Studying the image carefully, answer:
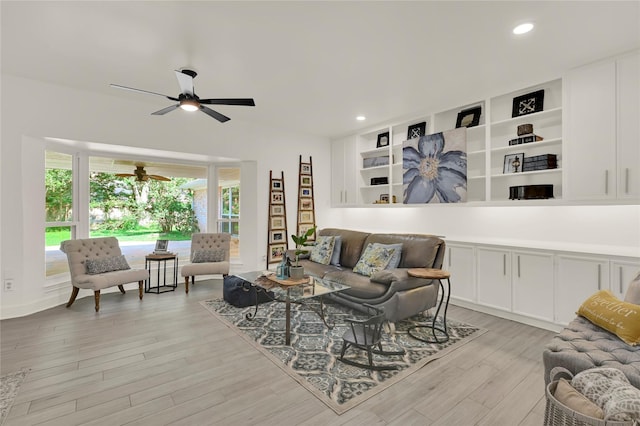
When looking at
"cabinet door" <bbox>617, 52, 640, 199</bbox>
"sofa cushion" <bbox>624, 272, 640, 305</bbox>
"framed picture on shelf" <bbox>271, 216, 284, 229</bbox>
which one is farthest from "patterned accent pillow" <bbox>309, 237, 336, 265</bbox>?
"cabinet door" <bbox>617, 52, 640, 199</bbox>

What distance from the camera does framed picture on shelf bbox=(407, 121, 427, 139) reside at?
16.3 feet

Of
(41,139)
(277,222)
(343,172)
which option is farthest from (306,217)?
(41,139)

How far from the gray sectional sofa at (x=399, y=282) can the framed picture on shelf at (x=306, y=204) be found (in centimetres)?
210

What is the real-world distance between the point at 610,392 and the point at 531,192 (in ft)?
9.74

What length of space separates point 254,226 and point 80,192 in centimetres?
273

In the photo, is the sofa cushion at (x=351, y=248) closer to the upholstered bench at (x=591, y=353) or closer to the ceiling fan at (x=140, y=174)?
the upholstered bench at (x=591, y=353)

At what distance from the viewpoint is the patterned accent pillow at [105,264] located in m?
4.04

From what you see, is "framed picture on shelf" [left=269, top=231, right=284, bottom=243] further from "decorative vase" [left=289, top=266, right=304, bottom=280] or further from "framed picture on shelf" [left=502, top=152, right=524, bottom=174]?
"framed picture on shelf" [left=502, top=152, right=524, bottom=174]

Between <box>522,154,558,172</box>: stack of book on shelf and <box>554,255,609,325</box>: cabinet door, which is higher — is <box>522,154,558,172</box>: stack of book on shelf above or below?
above

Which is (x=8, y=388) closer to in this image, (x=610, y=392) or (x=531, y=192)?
(x=610, y=392)

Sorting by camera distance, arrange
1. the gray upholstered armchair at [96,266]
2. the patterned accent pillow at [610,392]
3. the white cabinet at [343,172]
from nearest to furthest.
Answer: the patterned accent pillow at [610,392]
the gray upholstered armchair at [96,266]
the white cabinet at [343,172]

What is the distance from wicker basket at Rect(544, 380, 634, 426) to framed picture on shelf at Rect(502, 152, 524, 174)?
318 cm

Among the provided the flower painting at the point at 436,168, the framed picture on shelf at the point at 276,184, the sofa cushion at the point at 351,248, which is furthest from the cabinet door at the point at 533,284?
the framed picture on shelf at the point at 276,184

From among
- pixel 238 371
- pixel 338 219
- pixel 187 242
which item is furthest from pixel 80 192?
pixel 338 219
